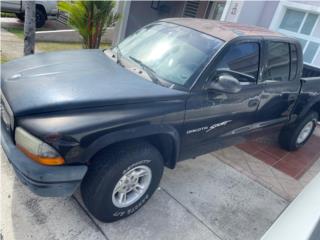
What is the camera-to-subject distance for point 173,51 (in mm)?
3148

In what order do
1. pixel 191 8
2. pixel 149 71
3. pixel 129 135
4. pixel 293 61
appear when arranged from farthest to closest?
pixel 191 8, pixel 293 61, pixel 149 71, pixel 129 135

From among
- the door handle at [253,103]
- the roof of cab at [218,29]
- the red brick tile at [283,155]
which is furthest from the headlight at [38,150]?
the red brick tile at [283,155]

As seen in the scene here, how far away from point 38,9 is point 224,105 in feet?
33.1

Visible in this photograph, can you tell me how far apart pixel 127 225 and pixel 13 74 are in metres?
1.82

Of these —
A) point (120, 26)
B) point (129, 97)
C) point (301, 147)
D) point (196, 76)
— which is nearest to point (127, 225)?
point (129, 97)

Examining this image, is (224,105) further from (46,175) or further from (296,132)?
(296,132)

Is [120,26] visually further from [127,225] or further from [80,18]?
[127,225]

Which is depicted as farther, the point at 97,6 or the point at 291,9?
the point at 291,9

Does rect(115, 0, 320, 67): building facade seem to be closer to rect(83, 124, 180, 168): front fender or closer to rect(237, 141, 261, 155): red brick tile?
rect(237, 141, 261, 155): red brick tile

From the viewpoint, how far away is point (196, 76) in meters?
2.89

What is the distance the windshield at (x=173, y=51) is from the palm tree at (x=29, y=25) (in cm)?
291

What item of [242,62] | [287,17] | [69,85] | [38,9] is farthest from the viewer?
[38,9]

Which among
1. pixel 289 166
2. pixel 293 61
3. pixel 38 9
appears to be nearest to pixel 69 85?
pixel 293 61

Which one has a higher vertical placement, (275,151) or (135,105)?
(135,105)
